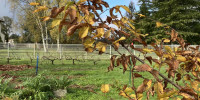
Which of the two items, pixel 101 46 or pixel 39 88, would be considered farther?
pixel 39 88

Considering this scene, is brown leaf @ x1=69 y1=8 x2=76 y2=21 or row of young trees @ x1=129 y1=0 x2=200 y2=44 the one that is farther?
row of young trees @ x1=129 y1=0 x2=200 y2=44

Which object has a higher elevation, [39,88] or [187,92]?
[187,92]

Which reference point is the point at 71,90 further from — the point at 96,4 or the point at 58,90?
the point at 96,4

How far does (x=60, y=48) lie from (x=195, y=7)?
19638 mm

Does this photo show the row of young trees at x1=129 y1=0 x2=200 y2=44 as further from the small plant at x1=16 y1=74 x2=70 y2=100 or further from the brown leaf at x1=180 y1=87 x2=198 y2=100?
the brown leaf at x1=180 y1=87 x2=198 y2=100

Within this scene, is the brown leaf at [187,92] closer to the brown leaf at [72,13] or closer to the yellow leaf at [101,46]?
the yellow leaf at [101,46]

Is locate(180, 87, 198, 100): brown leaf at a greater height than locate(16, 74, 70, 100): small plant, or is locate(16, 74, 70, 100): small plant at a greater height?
locate(180, 87, 198, 100): brown leaf

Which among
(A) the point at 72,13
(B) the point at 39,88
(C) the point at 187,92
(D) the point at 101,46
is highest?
(A) the point at 72,13

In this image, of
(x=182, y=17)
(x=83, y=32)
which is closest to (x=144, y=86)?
(x=83, y=32)

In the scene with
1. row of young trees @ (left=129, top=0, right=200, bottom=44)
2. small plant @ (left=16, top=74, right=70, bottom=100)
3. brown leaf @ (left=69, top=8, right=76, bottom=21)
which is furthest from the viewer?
row of young trees @ (left=129, top=0, right=200, bottom=44)

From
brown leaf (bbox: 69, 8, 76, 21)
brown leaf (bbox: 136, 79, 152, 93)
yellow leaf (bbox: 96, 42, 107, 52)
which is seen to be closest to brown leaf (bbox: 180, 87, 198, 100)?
brown leaf (bbox: 136, 79, 152, 93)

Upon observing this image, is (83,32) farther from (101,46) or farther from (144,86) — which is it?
(144,86)

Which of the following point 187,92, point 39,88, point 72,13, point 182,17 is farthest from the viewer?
point 182,17

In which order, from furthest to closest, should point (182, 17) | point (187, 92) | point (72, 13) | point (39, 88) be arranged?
point (182, 17)
point (39, 88)
point (187, 92)
point (72, 13)
